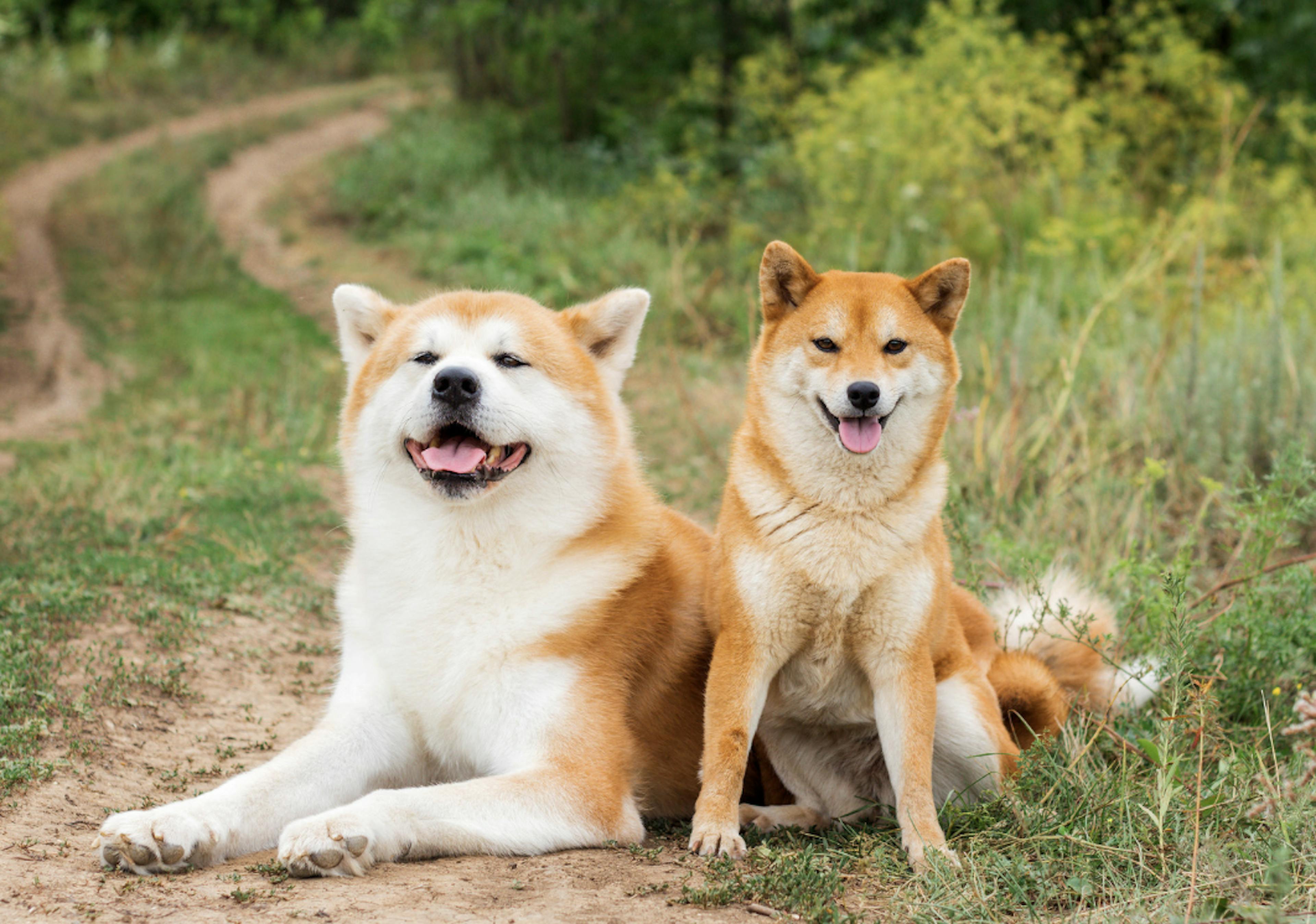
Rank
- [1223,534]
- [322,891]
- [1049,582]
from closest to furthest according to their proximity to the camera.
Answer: [322,891]
[1049,582]
[1223,534]

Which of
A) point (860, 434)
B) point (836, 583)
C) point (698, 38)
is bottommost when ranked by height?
point (836, 583)

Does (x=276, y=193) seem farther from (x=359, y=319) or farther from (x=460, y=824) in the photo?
(x=460, y=824)

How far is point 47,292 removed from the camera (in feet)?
40.2

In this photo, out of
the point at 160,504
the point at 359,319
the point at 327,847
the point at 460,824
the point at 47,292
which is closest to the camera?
the point at 327,847

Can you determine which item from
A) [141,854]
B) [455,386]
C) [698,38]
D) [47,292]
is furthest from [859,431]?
[698,38]

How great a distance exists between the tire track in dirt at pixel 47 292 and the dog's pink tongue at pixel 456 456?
241 inches

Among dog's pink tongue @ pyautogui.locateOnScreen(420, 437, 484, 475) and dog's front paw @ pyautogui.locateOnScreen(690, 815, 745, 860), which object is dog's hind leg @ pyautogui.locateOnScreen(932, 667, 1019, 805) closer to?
dog's front paw @ pyautogui.locateOnScreen(690, 815, 745, 860)

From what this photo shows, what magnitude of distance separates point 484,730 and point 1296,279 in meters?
6.89

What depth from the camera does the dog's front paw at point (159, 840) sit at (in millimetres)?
2900

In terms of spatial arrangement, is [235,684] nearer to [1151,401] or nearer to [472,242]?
[1151,401]

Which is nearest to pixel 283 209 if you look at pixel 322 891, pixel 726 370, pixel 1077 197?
pixel 726 370

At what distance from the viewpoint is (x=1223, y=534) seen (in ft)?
17.9

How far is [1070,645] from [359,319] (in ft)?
8.55

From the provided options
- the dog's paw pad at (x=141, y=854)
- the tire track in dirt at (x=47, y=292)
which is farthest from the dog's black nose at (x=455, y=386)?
the tire track in dirt at (x=47, y=292)
